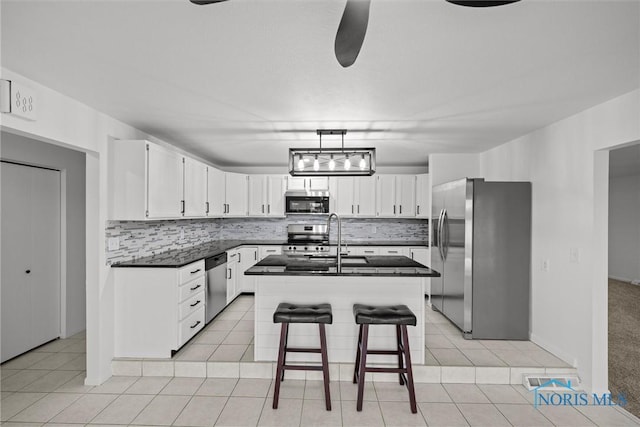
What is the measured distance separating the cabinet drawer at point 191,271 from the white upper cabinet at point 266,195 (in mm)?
2158

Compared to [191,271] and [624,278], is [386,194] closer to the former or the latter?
[191,271]

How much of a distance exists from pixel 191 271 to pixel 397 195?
11.8 ft

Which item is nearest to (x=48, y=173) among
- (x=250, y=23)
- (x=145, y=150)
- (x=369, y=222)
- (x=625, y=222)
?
(x=145, y=150)

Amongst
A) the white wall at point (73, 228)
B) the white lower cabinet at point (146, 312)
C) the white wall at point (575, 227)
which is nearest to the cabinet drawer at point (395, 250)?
the white wall at point (575, 227)

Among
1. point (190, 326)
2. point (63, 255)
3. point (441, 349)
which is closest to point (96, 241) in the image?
point (190, 326)

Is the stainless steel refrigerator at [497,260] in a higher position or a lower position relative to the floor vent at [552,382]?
higher

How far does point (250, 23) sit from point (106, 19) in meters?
0.67

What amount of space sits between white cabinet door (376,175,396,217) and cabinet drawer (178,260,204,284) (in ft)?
10.5

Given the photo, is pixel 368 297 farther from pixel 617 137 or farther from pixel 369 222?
pixel 369 222

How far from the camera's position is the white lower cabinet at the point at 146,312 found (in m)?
3.22

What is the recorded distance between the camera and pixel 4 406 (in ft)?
8.54

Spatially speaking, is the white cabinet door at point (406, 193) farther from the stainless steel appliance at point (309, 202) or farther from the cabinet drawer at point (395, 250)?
the stainless steel appliance at point (309, 202)

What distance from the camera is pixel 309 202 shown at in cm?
581

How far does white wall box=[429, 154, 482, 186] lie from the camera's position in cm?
501
